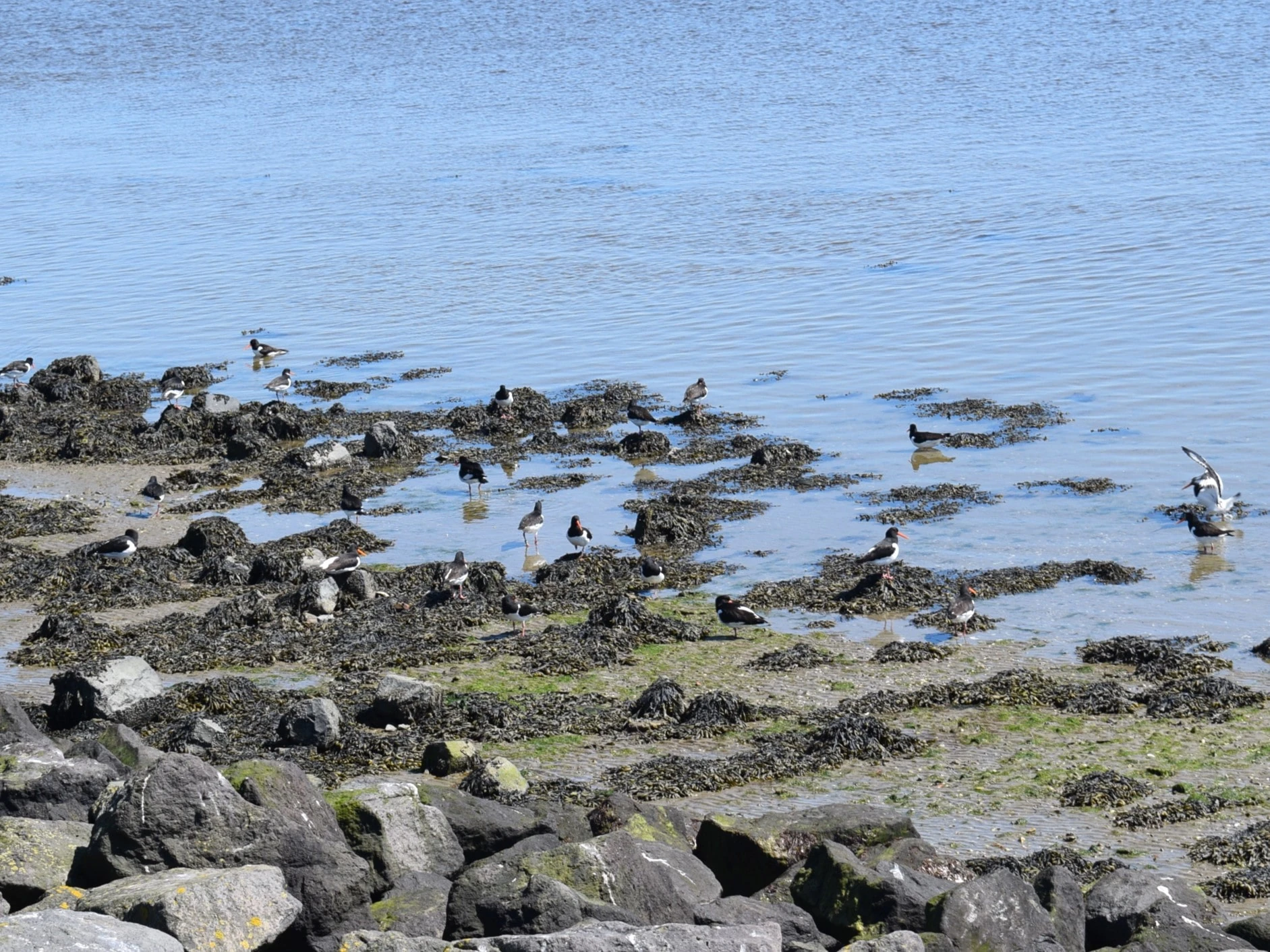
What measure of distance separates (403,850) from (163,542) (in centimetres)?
1093

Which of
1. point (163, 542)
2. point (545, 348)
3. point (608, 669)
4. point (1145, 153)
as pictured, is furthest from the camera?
point (1145, 153)

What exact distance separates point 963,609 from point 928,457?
714 cm

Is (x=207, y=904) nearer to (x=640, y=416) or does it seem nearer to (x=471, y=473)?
(x=471, y=473)

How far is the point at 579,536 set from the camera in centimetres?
1816

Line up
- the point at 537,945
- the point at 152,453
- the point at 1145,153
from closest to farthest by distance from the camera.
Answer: the point at 537,945
the point at 152,453
the point at 1145,153

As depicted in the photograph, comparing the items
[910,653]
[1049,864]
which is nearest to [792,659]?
[910,653]

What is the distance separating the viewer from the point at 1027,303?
101 ft

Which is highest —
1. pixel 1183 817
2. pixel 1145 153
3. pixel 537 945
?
pixel 1145 153

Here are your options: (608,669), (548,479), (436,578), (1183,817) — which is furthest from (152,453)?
(1183,817)

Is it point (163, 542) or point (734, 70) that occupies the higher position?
point (734, 70)

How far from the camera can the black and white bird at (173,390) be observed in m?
26.6

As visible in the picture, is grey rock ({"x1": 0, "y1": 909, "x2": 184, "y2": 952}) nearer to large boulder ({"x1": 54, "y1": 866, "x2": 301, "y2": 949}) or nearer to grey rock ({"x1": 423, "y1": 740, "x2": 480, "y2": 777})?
large boulder ({"x1": 54, "y1": 866, "x2": 301, "y2": 949})

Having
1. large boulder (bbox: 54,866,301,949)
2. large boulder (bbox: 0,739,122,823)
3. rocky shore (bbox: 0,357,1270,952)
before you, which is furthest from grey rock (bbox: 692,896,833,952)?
large boulder (bbox: 0,739,122,823)

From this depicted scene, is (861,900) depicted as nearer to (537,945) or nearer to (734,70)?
(537,945)
